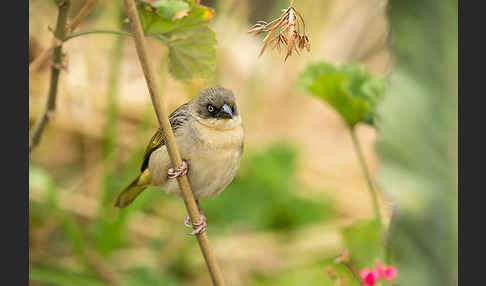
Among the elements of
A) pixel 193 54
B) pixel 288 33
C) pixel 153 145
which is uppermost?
pixel 288 33

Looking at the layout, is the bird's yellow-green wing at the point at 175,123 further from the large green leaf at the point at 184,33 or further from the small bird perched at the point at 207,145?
the large green leaf at the point at 184,33

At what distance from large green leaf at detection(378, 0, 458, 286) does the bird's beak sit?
2.40 feet

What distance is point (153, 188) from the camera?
119 inches

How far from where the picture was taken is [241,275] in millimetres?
3672

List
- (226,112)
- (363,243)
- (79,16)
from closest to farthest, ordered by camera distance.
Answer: (79,16) < (226,112) < (363,243)

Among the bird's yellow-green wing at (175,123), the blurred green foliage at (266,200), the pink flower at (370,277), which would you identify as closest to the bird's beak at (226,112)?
the bird's yellow-green wing at (175,123)

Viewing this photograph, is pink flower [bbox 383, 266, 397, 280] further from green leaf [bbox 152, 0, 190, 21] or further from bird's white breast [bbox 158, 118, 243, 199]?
green leaf [bbox 152, 0, 190, 21]

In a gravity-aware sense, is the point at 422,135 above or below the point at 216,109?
above

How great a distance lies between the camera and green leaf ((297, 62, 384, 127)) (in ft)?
5.93

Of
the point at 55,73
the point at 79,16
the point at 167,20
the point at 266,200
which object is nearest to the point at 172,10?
the point at 167,20

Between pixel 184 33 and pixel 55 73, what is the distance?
352 mm

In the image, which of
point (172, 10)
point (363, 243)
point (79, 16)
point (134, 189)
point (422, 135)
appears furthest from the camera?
point (363, 243)

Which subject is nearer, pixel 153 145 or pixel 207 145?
pixel 207 145

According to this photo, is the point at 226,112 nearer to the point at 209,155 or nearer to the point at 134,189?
the point at 209,155
